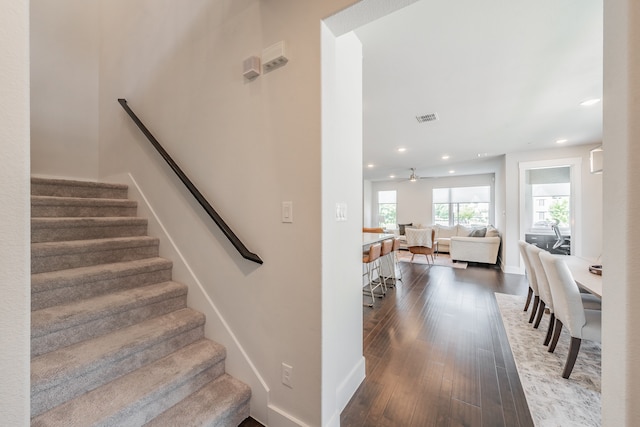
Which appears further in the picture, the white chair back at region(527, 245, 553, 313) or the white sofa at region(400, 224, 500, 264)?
the white sofa at region(400, 224, 500, 264)

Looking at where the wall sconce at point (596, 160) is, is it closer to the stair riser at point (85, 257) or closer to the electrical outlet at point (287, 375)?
the electrical outlet at point (287, 375)

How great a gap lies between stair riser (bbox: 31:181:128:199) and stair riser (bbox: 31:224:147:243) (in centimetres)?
56

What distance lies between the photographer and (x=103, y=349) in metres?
1.38

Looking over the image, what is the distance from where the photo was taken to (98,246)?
188 cm

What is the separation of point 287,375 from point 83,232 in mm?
1980

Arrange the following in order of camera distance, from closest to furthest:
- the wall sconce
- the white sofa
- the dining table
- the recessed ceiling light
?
the dining table, the wall sconce, the recessed ceiling light, the white sofa

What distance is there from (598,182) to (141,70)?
24.8 feet

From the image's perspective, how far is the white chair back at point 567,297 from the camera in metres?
1.96

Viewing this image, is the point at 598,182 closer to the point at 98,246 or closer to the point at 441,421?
the point at 441,421

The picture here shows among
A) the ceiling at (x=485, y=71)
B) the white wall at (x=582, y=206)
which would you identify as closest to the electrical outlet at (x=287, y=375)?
the ceiling at (x=485, y=71)

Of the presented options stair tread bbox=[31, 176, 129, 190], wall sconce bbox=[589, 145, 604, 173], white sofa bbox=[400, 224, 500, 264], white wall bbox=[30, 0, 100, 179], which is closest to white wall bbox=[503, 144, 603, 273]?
white sofa bbox=[400, 224, 500, 264]

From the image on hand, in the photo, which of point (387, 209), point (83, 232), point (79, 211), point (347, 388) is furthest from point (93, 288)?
point (387, 209)

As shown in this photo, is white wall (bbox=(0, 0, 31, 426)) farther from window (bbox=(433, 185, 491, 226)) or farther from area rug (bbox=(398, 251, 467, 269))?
window (bbox=(433, 185, 491, 226))

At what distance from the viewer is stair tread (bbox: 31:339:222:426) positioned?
114cm
